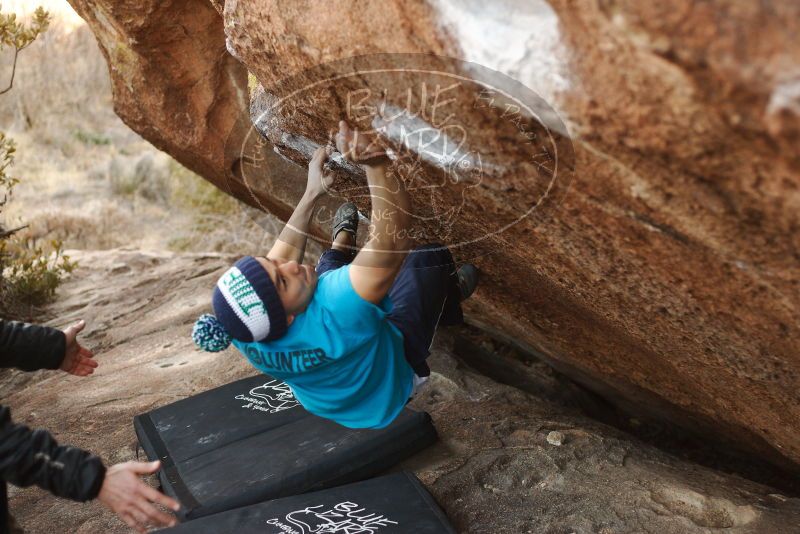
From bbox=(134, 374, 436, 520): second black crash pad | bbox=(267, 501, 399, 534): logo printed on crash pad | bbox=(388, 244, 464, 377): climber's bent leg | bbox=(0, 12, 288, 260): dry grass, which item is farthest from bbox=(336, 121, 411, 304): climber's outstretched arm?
bbox=(0, 12, 288, 260): dry grass

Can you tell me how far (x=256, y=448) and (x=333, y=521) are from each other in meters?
0.62

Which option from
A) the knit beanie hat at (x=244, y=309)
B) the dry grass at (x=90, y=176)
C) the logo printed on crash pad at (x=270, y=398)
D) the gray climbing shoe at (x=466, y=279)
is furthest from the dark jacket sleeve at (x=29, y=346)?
the dry grass at (x=90, y=176)

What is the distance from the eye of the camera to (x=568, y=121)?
152 centimetres

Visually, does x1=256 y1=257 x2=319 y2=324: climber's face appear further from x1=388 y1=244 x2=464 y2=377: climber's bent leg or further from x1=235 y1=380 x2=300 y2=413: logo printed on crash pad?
x1=235 y1=380 x2=300 y2=413: logo printed on crash pad

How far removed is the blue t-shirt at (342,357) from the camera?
6.99 ft

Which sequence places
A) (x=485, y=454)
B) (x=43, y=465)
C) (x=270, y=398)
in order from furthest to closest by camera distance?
(x=270, y=398), (x=485, y=454), (x=43, y=465)

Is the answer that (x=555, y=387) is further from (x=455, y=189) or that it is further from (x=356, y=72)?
(x=356, y=72)

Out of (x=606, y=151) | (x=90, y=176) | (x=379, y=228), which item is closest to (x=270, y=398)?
(x=379, y=228)

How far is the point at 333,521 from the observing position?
2.34m

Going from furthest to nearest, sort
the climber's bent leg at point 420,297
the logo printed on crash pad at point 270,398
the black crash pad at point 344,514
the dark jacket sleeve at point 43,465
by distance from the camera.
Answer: the logo printed on crash pad at point 270,398
the climber's bent leg at point 420,297
the black crash pad at point 344,514
the dark jacket sleeve at point 43,465

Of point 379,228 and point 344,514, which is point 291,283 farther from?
point 344,514

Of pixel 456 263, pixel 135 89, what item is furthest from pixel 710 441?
pixel 135 89

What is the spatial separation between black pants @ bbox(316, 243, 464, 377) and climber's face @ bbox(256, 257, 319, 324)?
32cm

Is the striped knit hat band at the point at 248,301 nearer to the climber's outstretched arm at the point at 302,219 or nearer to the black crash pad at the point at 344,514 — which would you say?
the climber's outstretched arm at the point at 302,219
